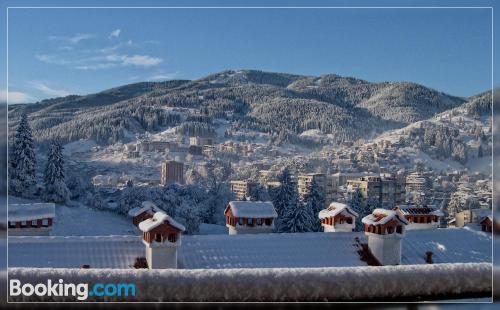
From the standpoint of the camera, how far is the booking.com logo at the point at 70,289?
3654 mm

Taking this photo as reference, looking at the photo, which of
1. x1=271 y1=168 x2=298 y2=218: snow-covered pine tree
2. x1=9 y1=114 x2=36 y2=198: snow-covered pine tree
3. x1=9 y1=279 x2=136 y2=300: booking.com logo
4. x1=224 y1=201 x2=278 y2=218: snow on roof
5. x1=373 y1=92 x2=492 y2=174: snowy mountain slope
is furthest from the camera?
x1=373 y1=92 x2=492 y2=174: snowy mountain slope

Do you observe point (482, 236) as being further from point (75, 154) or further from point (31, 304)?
point (75, 154)

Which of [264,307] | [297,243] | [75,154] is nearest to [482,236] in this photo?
[297,243]

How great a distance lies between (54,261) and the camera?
30.1ft

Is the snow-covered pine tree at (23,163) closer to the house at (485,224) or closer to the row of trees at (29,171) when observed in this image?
the row of trees at (29,171)

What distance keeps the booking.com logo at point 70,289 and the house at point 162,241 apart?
18.6 ft

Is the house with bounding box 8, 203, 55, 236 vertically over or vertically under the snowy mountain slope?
under

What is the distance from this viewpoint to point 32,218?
11.0 metres

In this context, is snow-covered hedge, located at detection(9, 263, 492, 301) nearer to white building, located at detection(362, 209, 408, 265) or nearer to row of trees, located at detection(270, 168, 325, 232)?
white building, located at detection(362, 209, 408, 265)

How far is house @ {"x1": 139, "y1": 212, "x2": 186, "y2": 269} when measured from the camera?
936 centimetres

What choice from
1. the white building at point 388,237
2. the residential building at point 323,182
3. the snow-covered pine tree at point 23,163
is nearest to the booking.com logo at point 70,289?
the white building at point 388,237

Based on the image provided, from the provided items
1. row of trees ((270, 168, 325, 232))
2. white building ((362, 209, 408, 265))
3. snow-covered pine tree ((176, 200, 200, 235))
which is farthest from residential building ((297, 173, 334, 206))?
white building ((362, 209, 408, 265))

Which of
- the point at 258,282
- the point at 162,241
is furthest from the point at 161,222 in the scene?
the point at 258,282

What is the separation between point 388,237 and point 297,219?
14182 mm
